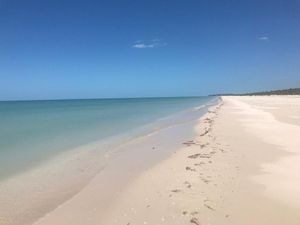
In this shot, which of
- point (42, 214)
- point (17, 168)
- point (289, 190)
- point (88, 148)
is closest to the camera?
point (42, 214)

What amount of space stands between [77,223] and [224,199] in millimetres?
2927

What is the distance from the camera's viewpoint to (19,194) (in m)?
7.81

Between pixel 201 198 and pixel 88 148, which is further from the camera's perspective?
pixel 88 148

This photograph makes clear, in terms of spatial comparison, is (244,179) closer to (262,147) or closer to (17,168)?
(262,147)

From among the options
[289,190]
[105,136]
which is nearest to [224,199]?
[289,190]

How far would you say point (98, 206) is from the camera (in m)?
6.71

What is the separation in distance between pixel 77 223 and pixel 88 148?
8.74m

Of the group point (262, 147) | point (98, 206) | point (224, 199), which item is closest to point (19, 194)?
point (98, 206)

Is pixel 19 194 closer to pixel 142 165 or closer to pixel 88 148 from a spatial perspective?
pixel 142 165

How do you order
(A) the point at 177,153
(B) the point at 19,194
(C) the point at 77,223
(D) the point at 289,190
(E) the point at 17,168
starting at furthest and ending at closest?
(A) the point at 177,153 → (E) the point at 17,168 → (B) the point at 19,194 → (D) the point at 289,190 → (C) the point at 77,223

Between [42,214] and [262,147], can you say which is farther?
[262,147]

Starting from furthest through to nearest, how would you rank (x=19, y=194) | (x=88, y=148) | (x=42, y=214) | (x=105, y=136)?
(x=105, y=136)
(x=88, y=148)
(x=19, y=194)
(x=42, y=214)

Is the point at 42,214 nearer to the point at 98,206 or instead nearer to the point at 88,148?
the point at 98,206

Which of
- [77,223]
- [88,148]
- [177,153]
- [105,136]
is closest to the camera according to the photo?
[77,223]
